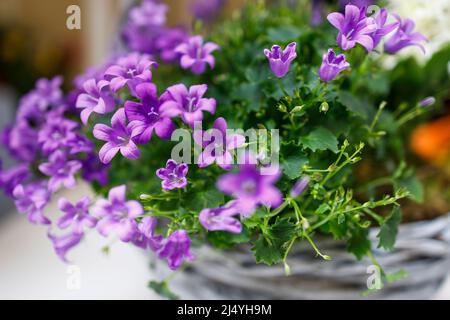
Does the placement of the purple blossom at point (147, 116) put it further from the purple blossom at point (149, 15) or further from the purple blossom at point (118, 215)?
the purple blossom at point (149, 15)

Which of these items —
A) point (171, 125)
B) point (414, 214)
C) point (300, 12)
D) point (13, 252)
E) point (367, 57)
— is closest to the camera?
point (171, 125)

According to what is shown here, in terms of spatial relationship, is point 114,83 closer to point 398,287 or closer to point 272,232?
point 272,232

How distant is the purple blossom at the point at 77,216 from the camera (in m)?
0.45

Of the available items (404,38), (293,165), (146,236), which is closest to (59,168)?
(146,236)

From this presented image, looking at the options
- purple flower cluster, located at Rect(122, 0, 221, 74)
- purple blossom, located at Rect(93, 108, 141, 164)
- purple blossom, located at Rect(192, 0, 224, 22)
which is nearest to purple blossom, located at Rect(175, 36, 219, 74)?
→ purple flower cluster, located at Rect(122, 0, 221, 74)

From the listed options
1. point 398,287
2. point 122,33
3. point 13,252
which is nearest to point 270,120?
point 398,287

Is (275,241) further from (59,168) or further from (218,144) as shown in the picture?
(59,168)

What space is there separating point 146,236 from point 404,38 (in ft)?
1.02

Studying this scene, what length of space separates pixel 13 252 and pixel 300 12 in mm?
633

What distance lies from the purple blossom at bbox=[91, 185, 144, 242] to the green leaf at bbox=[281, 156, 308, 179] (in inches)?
5.0

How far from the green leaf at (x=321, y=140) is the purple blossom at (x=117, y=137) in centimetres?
15

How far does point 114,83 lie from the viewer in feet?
1.29

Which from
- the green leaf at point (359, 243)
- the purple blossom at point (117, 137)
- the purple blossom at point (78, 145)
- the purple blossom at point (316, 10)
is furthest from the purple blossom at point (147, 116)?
the purple blossom at point (316, 10)

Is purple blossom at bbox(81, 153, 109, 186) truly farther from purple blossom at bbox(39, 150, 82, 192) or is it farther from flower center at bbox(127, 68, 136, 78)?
flower center at bbox(127, 68, 136, 78)
